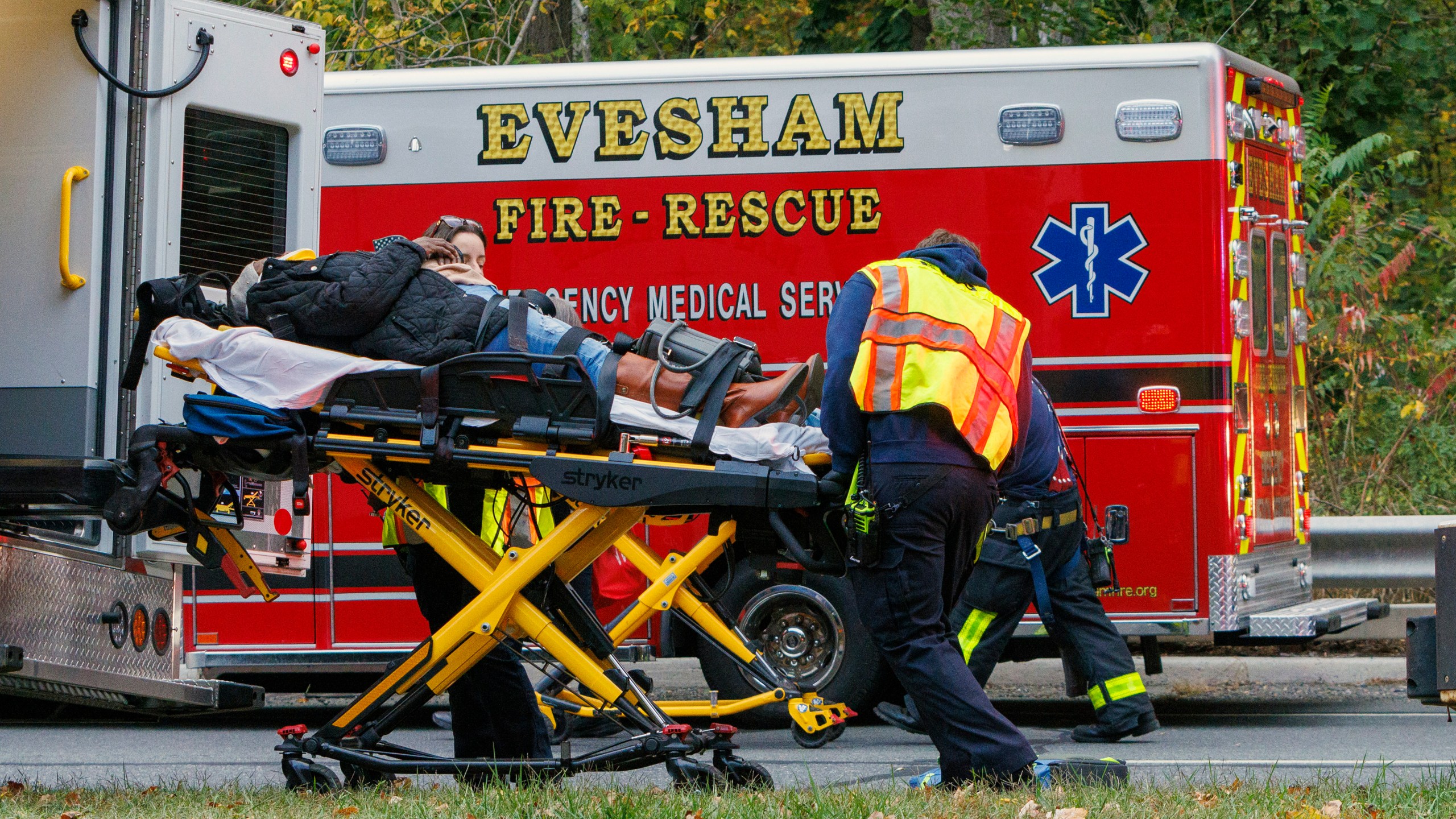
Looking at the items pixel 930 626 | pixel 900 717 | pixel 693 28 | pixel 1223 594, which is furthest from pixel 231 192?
pixel 693 28

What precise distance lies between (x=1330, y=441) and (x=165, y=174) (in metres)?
8.66

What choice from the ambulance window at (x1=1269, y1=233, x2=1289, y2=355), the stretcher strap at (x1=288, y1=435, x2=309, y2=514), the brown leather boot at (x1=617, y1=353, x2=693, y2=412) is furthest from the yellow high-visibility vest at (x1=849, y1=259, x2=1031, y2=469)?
the ambulance window at (x1=1269, y1=233, x2=1289, y2=355)

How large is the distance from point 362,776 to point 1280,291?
515 centimetres

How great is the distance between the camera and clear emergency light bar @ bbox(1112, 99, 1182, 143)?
788cm

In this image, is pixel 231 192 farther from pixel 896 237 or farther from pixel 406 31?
pixel 406 31

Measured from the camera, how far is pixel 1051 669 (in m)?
9.35

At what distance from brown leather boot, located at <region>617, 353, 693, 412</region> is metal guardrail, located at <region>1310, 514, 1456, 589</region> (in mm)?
5393

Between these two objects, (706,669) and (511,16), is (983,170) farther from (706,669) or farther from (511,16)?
(511,16)

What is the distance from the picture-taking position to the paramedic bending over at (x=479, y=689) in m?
5.64

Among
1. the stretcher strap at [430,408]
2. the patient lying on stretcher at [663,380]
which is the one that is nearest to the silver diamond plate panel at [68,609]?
the stretcher strap at [430,408]

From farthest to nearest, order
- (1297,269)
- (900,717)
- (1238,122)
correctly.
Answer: (1297,269) → (1238,122) → (900,717)

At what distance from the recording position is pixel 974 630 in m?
6.95

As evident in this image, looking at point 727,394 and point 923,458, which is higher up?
point 727,394

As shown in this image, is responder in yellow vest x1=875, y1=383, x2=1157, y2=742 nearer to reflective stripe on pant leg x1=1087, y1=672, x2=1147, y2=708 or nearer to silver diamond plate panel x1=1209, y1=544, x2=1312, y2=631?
reflective stripe on pant leg x1=1087, y1=672, x2=1147, y2=708
